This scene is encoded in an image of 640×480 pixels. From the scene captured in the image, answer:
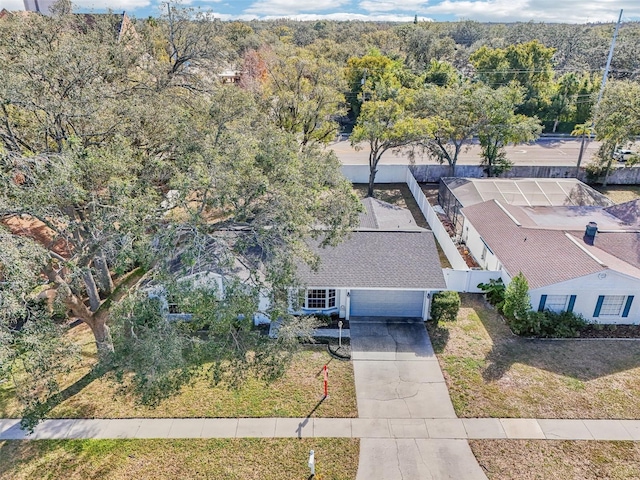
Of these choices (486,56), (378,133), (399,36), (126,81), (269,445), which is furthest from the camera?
(399,36)

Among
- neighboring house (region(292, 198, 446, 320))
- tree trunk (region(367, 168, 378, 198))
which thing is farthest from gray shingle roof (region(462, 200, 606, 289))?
tree trunk (region(367, 168, 378, 198))

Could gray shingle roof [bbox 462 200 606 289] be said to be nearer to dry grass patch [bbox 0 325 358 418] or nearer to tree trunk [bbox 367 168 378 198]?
dry grass patch [bbox 0 325 358 418]

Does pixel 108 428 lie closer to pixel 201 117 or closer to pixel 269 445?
pixel 269 445

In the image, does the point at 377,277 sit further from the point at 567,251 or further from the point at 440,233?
the point at 567,251

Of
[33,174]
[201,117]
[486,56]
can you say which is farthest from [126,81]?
[486,56]

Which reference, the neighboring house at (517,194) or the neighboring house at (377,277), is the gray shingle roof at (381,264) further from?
the neighboring house at (517,194)

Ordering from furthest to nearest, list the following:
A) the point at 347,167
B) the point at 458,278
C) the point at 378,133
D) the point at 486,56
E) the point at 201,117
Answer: the point at 486,56
the point at 347,167
the point at 378,133
the point at 458,278
the point at 201,117

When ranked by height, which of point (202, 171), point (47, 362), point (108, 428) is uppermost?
point (202, 171)
